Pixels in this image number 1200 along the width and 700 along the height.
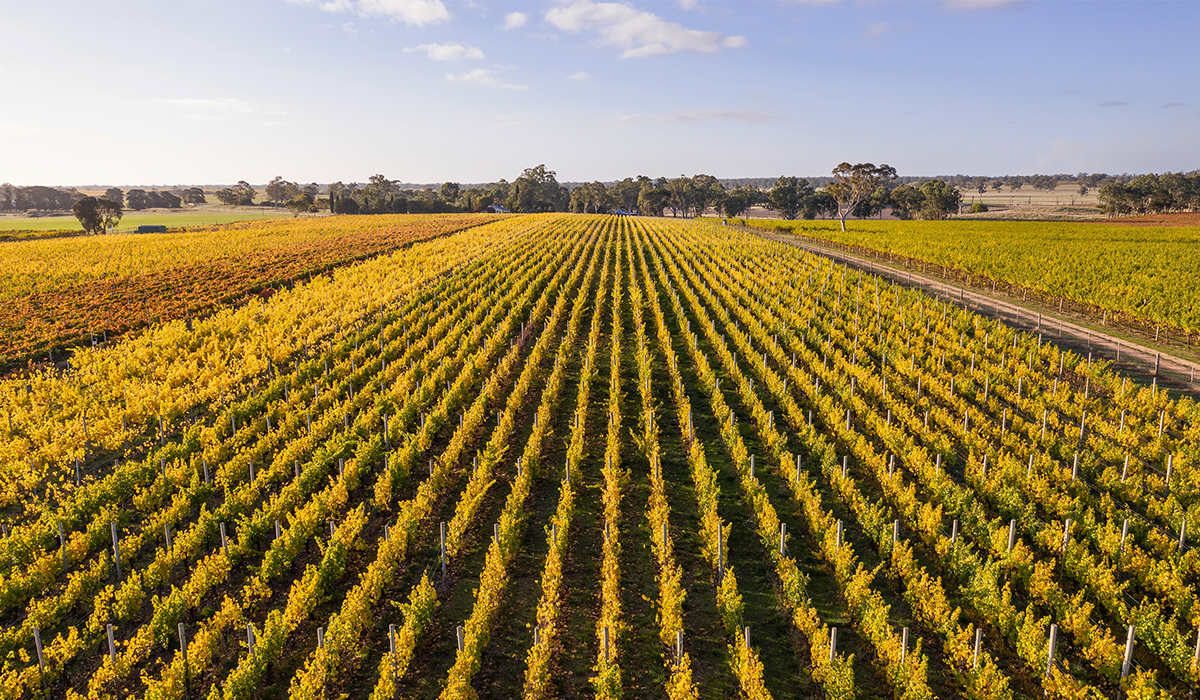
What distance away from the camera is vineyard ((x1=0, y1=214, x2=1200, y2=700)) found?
7.47m

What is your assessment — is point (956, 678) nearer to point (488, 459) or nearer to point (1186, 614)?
point (1186, 614)

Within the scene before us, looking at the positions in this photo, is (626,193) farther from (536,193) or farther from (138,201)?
(138,201)

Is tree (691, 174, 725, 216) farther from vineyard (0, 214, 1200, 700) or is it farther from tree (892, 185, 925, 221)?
vineyard (0, 214, 1200, 700)

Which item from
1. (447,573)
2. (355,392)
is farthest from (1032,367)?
(355,392)

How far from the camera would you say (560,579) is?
9102mm

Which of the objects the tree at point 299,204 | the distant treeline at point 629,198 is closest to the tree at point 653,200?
the distant treeline at point 629,198

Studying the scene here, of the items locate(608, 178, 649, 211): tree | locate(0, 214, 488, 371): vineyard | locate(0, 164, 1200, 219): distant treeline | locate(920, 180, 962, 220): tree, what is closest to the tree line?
locate(0, 164, 1200, 219): distant treeline

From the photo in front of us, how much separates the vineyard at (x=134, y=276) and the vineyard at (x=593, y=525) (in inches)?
241

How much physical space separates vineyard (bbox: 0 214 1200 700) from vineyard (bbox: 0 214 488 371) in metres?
6.13

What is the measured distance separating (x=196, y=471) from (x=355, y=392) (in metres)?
6.08

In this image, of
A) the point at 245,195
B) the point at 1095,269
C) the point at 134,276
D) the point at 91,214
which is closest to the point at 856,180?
the point at 1095,269

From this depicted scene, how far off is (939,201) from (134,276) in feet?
375

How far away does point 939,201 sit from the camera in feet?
352

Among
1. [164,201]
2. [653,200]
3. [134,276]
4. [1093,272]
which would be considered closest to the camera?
[1093,272]
